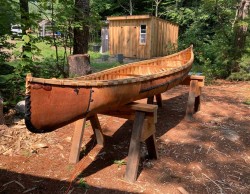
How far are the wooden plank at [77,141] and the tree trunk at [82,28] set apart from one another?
193 inches

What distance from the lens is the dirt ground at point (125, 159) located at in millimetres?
3754

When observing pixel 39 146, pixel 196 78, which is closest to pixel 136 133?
pixel 39 146

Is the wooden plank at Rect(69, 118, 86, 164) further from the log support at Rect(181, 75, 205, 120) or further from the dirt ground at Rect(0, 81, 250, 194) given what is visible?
the log support at Rect(181, 75, 205, 120)

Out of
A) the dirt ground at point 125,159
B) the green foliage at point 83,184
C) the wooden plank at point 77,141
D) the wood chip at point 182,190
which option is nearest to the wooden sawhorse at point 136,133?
the wooden plank at point 77,141

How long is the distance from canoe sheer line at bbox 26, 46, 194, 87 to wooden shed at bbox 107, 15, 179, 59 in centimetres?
1397

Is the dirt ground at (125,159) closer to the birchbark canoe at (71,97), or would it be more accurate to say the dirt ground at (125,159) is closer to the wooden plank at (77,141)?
the wooden plank at (77,141)

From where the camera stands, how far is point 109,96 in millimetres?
3562

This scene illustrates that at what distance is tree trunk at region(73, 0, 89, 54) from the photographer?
8.54 m

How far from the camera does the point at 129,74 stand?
5.62 m

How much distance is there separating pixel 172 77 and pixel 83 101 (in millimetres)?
2748

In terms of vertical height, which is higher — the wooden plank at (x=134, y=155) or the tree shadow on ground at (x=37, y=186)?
the wooden plank at (x=134, y=155)

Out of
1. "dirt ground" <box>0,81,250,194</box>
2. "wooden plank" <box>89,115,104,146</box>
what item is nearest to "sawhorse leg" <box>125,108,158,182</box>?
"dirt ground" <box>0,81,250,194</box>

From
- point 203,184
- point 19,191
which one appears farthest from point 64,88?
point 203,184

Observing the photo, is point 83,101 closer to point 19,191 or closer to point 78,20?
point 19,191
